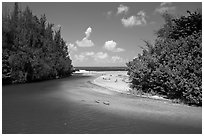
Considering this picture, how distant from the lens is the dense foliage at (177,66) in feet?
47.4

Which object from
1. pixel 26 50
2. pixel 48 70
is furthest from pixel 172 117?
pixel 48 70

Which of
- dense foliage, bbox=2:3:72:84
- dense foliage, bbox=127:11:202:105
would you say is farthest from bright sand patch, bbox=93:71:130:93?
dense foliage, bbox=2:3:72:84

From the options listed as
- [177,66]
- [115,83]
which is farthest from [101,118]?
[115,83]

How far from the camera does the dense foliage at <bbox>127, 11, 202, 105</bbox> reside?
14438mm

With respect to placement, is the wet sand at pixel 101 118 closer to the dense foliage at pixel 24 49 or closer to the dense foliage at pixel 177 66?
the dense foliage at pixel 177 66

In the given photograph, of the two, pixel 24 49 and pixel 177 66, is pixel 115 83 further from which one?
pixel 24 49

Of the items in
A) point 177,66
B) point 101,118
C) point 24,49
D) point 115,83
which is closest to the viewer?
point 101,118

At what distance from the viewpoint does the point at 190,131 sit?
925 centimetres

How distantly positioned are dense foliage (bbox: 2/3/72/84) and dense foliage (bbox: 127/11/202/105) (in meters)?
19.7

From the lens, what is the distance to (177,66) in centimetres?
1561

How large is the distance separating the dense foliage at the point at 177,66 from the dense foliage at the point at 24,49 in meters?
19.7

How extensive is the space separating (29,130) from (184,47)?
12555mm

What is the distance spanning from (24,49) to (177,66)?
2629cm

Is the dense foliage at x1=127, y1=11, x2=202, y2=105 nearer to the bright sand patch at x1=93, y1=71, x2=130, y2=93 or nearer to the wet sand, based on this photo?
the wet sand
